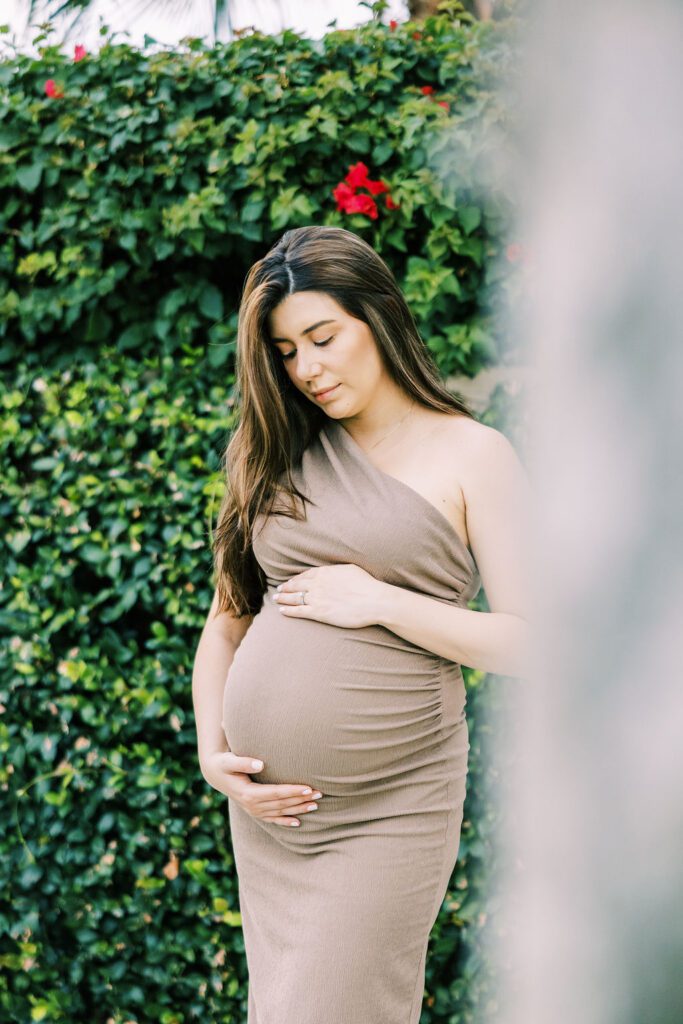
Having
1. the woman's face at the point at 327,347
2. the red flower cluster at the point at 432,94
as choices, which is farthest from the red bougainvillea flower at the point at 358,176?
the woman's face at the point at 327,347

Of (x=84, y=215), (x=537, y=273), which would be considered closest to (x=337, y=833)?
(x=537, y=273)

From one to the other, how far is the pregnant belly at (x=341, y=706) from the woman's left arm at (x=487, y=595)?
3.2 inches

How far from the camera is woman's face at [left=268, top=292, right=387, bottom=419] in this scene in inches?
68.8

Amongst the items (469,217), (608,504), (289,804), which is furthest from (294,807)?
(469,217)

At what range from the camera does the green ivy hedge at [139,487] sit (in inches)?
103

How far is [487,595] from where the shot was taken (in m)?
1.65

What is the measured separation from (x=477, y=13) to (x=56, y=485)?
2.75m

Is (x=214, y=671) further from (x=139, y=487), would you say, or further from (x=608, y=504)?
(x=608, y=504)

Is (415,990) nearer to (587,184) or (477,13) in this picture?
(587,184)

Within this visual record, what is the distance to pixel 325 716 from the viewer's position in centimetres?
165

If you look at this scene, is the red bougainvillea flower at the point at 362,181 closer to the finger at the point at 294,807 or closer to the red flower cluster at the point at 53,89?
the red flower cluster at the point at 53,89

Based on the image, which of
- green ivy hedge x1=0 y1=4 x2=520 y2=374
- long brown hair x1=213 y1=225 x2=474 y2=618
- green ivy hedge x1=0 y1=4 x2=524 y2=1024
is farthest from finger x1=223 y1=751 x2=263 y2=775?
green ivy hedge x1=0 y1=4 x2=520 y2=374

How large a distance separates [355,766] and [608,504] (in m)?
1.22

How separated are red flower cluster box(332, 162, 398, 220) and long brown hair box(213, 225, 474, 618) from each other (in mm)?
698
